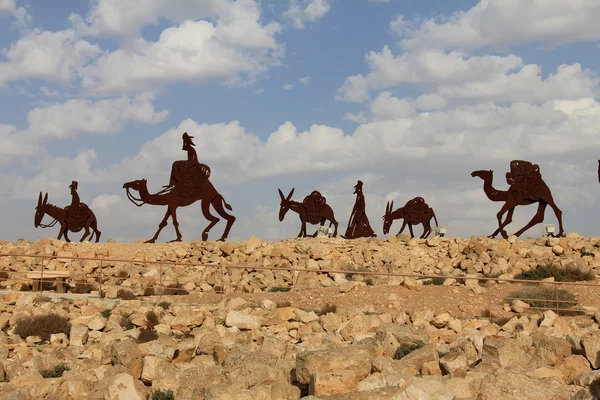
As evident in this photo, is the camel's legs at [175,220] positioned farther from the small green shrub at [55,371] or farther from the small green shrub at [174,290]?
the small green shrub at [55,371]

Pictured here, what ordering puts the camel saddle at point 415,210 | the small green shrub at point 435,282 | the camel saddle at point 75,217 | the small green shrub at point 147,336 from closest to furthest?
1. the small green shrub at point 147,336
2. the small green shrub at point 435,282
3. the camel saddle at point 75,217
4. the camel saddle at point 415,210

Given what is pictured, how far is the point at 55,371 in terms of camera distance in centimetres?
1245

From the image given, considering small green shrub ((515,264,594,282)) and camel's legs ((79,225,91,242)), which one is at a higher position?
camel's legs ((79,225,91,242))

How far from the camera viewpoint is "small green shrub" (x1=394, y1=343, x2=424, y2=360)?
483 inches

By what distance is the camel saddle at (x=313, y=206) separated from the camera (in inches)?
1283

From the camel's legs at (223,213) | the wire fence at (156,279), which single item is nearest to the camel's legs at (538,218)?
the wire fence at (156,279)

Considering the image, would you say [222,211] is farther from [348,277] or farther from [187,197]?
[348,277]

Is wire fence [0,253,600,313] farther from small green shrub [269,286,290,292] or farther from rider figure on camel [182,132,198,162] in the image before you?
rider figure on camel [182,132,198,162]

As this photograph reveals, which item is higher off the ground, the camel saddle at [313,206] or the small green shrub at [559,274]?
the camel saddle at [313,206]

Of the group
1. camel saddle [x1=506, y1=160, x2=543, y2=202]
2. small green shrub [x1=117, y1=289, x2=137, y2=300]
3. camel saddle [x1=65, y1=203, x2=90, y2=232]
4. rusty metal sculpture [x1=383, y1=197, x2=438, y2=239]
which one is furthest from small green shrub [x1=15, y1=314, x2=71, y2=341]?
rusty metal sculpture [x1=383, y1=197, x2=438, y2=239]

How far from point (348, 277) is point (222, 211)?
7775 mm

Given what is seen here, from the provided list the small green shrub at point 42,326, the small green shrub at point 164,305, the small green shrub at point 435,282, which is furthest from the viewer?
the small green shrub at point 435,282

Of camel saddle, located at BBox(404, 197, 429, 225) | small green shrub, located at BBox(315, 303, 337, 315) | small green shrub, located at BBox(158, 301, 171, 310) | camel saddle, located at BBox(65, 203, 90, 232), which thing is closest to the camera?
small green shrub, located at BBox(315, 303, 337, 315)

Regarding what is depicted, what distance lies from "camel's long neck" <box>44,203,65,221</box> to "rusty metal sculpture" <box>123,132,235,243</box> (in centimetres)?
402
